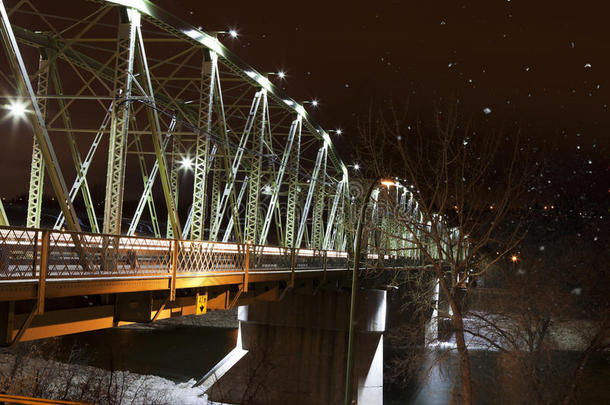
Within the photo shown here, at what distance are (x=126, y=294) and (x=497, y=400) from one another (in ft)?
87.7

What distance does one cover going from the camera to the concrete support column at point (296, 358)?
30.5 m

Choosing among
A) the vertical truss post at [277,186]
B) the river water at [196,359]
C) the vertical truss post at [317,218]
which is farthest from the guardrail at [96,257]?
the river water at [196,359]

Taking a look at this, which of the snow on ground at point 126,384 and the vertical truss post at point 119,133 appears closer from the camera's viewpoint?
the vertical truss post at point 119,133

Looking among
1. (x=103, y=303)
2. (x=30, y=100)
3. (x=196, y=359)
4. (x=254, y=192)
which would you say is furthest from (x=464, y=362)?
(x=196, y=359)

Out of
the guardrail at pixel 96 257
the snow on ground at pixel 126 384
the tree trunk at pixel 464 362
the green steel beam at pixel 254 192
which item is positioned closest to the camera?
the guardrail at pixel 96 257

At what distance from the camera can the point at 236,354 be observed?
31.9m

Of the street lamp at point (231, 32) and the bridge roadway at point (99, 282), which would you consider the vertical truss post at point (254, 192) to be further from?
the bridge roadway at point (99, 282)

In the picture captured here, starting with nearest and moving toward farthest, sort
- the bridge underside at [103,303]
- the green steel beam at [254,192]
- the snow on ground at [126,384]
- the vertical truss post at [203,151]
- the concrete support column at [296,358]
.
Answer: the bridge underside at [103,303], the vertical truss post at [203,151], the green steel beam at [254,192], the snow on ground at [126,384], the concrete support column at [296,358]

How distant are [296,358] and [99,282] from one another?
21.1 m

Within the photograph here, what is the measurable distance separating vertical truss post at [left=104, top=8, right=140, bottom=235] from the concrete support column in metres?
15.3

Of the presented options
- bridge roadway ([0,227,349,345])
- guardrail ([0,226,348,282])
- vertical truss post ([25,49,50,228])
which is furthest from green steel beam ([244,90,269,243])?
vertical truss post ([25,49,50,228])

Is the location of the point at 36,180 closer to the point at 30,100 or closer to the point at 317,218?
the point at 30,100

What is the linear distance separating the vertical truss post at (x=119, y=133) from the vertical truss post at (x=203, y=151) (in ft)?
14.7

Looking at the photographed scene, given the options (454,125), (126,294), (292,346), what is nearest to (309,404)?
(292,346)
